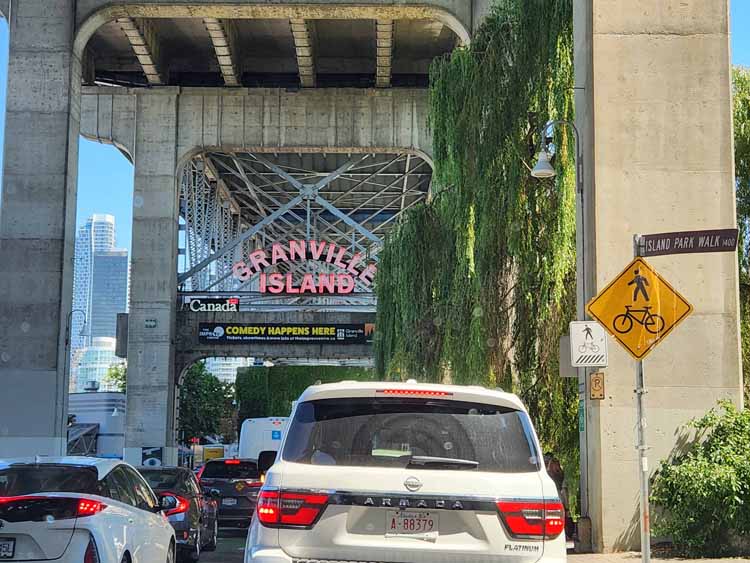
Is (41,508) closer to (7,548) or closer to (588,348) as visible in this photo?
(7,548)

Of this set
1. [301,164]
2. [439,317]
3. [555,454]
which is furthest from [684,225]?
[301,164]

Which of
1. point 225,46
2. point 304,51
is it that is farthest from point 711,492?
point 225,46

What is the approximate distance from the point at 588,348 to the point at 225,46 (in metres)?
28.8

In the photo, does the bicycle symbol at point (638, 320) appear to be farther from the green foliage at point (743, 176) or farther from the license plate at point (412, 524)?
the green foliage at point (743, 176)

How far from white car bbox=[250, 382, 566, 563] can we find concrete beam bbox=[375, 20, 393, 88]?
3172 cm

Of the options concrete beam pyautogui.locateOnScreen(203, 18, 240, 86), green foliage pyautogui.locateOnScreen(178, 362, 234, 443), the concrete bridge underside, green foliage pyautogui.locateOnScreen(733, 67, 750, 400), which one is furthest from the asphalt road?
green foliage pyautogui.locateOnScreen(178, 362, 234, 443)

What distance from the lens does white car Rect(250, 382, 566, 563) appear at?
20.7ft

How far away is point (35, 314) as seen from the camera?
1391 inches

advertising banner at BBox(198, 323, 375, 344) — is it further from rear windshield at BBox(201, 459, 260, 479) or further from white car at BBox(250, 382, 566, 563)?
white car at BBox(250, 382, 566, 563)

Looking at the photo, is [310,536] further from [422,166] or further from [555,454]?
[422,166]

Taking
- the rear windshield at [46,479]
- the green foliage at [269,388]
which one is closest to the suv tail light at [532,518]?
the rear windshield at [46,479]

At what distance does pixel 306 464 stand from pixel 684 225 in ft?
35.6

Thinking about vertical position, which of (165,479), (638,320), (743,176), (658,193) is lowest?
(165,479)

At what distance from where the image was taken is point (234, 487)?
81.5 ft
